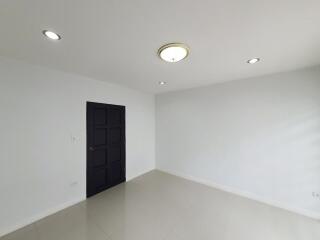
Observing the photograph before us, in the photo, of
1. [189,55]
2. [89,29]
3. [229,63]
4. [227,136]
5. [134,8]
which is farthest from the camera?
[227,136]

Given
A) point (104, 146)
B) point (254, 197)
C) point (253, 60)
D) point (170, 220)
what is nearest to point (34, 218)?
point (104, 146)

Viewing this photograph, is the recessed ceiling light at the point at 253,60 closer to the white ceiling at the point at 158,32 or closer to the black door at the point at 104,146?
the white ceiling at the point at 158,32

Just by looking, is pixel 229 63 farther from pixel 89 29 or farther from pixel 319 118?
pixel 89 29

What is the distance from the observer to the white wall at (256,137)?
2.41m

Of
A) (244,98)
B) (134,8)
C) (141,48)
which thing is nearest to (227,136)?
(244,98)

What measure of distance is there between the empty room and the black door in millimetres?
28

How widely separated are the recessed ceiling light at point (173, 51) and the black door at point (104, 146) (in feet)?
Answer: 6.36

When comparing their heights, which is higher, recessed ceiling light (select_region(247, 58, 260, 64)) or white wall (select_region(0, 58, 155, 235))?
recessed ceiling light (select_region(247, 58, 260, 64))

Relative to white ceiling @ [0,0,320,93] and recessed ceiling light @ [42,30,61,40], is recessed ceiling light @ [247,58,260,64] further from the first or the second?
recessed ceiling light @ [42,30,61,40]

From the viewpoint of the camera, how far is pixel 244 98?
303cm

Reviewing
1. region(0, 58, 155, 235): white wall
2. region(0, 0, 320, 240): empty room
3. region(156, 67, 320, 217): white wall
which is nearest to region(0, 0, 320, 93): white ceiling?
region(0, 0, 320, 240): empty room

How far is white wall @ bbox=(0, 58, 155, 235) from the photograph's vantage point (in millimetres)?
2031

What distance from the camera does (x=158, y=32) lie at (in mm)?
1447

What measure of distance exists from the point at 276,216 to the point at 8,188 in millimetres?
4104
